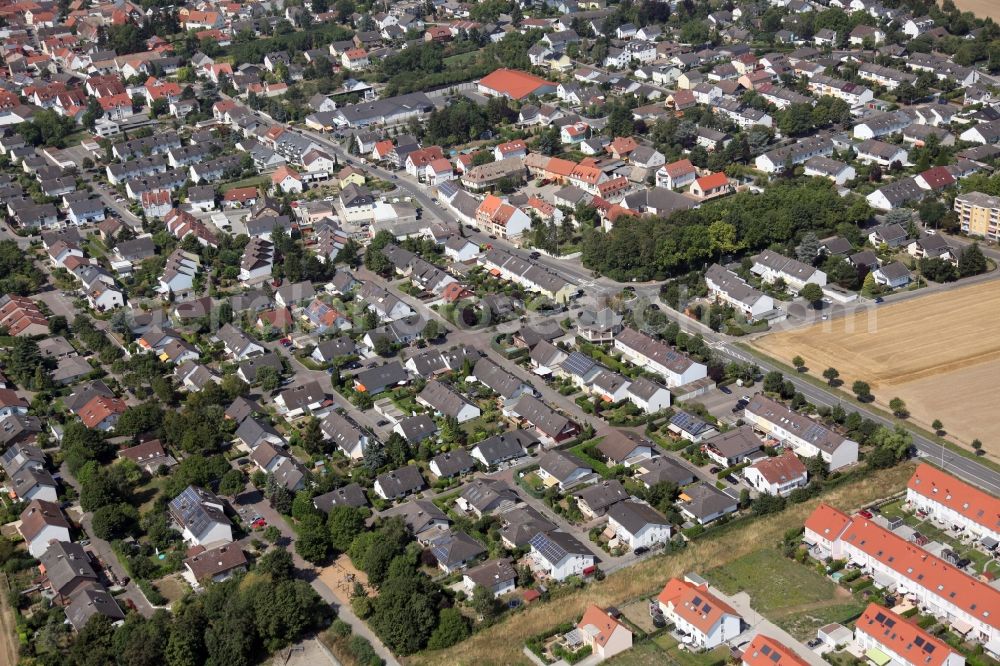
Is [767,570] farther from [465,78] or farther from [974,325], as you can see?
[465,78]

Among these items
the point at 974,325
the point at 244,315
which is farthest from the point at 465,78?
the point at 974,325

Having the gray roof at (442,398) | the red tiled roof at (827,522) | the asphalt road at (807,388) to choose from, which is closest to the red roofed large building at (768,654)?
the red tiled roof at (827,522)

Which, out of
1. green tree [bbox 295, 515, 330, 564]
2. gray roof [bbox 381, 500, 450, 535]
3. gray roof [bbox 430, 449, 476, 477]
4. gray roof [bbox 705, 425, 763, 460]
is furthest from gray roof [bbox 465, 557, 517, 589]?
gray roof [bbox 705, 425, 763, 460]

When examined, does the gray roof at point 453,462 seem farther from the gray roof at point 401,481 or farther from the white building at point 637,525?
the white building at point 637,525

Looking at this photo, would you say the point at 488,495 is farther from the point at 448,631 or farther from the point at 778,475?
the point at 778,475

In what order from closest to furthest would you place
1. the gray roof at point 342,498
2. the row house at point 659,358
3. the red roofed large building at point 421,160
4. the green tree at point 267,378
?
1. the gray roof at point 342,498
2. the row house at point 659,358
3. the green tree at point 267,378
4. the red roofed large building at point 421,160

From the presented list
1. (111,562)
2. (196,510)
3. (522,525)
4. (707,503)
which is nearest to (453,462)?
(522,525)
